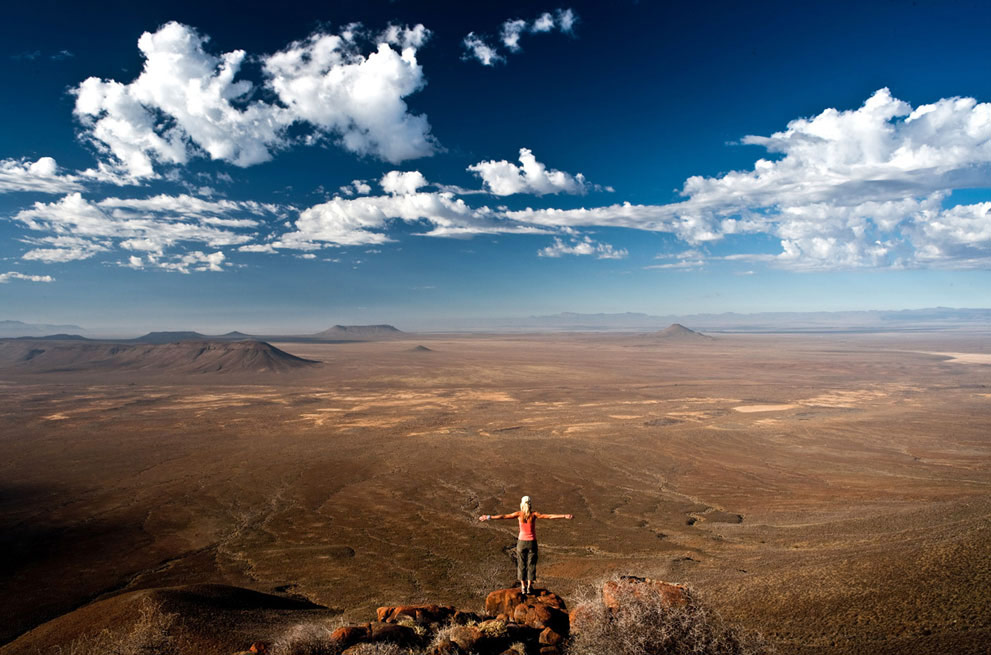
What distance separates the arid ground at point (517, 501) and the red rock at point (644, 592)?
180 cm

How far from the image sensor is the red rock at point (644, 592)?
7.25 m

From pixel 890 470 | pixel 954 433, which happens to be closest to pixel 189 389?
pixel 890 470

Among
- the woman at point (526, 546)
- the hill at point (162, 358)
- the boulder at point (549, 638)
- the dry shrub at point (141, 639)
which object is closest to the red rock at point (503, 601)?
the woman at point (526, 546)

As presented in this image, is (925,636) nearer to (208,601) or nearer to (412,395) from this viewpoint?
(208,601)

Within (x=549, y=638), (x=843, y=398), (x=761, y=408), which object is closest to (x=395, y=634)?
(x=549, y=638)

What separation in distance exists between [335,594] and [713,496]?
16.8 m

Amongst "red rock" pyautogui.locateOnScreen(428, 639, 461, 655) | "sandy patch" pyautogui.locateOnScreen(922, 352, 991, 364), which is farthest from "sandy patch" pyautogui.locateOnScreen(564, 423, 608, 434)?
"sandy patch" pyautogui.locateOnScreen(922, 352, 991, 364)

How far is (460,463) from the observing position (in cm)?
2888

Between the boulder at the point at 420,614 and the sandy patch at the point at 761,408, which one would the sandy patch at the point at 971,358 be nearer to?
the sandy patch at the point at 761,408

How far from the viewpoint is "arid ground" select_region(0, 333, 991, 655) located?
1025 centimetres

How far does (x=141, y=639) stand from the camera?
8.00 m

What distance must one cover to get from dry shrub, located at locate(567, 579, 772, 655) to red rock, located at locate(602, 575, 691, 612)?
0.05m

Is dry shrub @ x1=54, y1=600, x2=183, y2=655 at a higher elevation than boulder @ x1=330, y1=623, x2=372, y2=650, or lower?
lower

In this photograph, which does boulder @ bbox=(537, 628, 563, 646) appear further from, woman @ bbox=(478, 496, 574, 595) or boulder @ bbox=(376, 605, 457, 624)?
boulder @ bbox=(376, 605, 457, 624)
